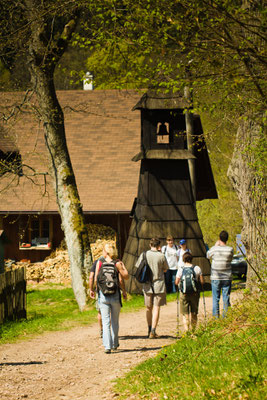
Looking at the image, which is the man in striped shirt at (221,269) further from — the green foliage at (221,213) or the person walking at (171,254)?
the green foliage at (221,213)

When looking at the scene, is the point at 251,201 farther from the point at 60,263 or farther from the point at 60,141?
the point at 60,263

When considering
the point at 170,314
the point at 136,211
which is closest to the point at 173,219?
the point at 136,211

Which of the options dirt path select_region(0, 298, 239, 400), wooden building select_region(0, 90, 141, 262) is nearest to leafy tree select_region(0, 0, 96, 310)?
dirt path select_region(0, 298, 239, 400)

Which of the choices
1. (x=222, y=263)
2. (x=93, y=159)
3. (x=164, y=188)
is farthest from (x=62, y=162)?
(x=93, y=159)

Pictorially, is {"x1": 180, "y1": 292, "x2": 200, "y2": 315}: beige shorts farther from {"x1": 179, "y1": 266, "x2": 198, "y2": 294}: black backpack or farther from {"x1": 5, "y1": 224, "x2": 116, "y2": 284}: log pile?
{"x1": 5, "y1": 224, "x2": 116, "y2": 284}: log pile

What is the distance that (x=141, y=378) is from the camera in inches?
278

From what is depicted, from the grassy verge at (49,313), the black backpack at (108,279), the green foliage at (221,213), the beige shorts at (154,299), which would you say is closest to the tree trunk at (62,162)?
the grassy verge at (49,313)

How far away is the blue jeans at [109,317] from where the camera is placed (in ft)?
31.5

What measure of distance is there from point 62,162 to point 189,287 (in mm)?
7024

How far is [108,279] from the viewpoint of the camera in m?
9.55

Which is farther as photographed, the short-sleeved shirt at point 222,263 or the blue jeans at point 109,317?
the short-sleeved shirt at point 222,263

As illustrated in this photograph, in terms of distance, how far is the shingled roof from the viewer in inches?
920

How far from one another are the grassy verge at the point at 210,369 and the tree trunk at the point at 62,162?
7692 millimetres

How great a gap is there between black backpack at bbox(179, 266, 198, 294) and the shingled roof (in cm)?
1227
